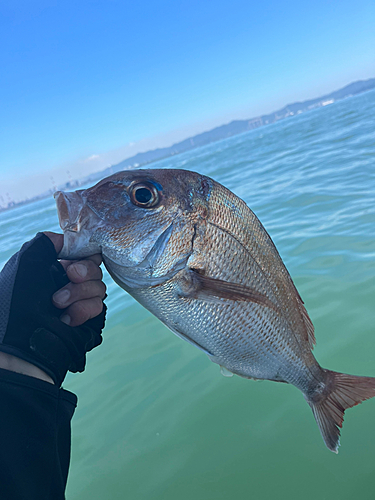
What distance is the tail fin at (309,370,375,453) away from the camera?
7.02ft

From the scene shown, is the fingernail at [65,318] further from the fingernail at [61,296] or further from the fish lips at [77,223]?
the fish lips at [77,223]

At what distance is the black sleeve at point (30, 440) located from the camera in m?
1.47

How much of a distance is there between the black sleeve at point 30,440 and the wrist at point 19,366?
5cm

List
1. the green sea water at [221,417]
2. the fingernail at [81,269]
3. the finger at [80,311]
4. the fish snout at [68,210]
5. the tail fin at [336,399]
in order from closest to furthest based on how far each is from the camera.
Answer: the fish snout at [68,210] → the fingernail at [81,269] → the finger at [80,311] → the tail fin at [336,399] → the green sea water at [221,417]

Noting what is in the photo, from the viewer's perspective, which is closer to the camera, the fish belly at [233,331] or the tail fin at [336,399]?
the fish belly at [233,331]

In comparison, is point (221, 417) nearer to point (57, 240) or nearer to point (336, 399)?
point (336, 399)

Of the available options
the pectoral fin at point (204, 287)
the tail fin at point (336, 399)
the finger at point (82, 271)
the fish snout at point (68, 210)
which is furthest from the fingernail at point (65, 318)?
the tail fin at point (336, 399)

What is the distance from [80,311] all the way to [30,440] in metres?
0.66

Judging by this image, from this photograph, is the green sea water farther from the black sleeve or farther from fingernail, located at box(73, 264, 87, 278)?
fingernail, located at box(73, 264, 87, 278)

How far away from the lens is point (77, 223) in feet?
5.59

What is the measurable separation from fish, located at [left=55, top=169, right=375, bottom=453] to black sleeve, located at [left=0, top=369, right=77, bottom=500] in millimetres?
682

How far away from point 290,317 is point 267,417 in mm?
1670

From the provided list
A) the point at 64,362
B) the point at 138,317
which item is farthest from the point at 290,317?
the point at 138,317

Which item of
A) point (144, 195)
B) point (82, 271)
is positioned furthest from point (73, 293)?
point (144, 195)
